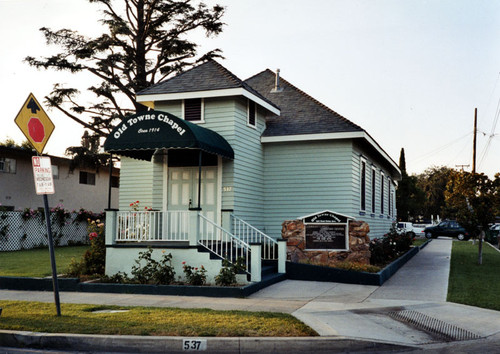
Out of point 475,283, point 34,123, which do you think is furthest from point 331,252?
point 34,123

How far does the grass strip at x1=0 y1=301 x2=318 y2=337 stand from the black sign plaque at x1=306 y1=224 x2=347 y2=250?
6036mm

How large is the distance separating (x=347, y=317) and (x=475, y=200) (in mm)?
10085

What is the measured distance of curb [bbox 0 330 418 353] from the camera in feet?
22.9

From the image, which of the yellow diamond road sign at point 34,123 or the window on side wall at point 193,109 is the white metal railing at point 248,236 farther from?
the yellow diamond road sign at point 34,123

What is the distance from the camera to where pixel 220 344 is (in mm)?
6992

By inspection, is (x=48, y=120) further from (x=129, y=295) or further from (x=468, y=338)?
(x=468, y=338)

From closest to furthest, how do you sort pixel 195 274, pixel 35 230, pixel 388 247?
pixel 195 274 → pixel 388 247 → pixel 35 230

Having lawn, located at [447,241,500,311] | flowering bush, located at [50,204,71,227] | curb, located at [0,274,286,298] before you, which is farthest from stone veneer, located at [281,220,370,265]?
flowering bush, located at [50,204,71,227]

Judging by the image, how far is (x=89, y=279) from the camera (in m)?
13.0

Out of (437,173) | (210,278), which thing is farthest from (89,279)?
(437,173)

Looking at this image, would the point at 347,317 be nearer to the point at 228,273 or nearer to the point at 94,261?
the point at 228,273

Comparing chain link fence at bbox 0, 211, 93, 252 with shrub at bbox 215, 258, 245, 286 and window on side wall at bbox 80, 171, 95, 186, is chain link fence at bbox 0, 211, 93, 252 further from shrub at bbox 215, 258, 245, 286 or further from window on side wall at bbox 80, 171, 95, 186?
shrub at bbox 215, 258, 245, 286

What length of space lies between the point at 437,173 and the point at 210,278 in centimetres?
6582

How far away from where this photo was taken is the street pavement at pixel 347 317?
23.1 ft
